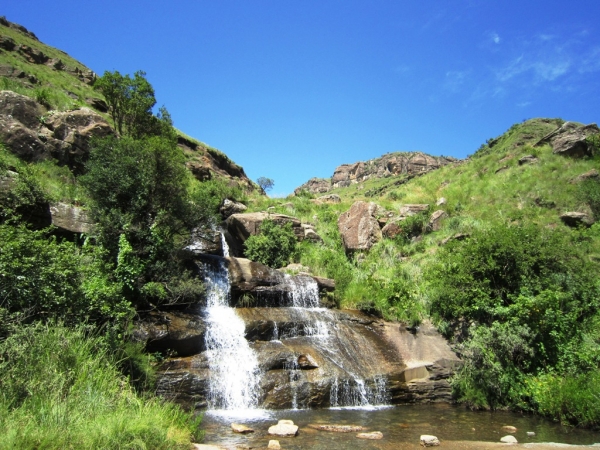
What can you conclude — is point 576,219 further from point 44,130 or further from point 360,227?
point 44,130

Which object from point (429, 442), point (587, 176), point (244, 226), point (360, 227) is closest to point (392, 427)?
point (429, 442)

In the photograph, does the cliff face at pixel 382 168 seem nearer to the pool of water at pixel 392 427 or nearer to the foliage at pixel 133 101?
the foliage at pixel 133 101

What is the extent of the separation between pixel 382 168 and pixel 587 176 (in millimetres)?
98974

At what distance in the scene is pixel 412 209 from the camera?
97.9ft

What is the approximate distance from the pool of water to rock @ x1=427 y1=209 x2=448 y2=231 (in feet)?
52.9

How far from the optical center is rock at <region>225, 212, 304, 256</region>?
2484 cm

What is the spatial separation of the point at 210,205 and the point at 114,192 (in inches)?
168

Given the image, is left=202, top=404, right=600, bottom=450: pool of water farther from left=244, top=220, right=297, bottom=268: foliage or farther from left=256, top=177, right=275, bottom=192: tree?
left=256, top=177, right=275, bottom=192: tree

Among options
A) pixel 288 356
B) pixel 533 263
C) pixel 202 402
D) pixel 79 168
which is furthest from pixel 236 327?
pixel 79 168

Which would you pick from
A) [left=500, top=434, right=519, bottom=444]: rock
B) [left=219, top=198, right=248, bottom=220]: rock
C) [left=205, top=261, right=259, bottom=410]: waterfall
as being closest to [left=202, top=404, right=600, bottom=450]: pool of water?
[left=500, top=434, right=519, bottom=444]: rock

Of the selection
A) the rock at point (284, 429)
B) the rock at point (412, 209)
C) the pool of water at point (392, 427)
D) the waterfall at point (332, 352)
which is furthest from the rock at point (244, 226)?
the rock at point (284, 429)

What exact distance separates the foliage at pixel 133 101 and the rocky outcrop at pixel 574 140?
3230 cm

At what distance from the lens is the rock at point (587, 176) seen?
968 inches

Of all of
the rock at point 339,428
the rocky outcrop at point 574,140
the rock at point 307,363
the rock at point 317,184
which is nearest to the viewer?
the rock at point 339,428
